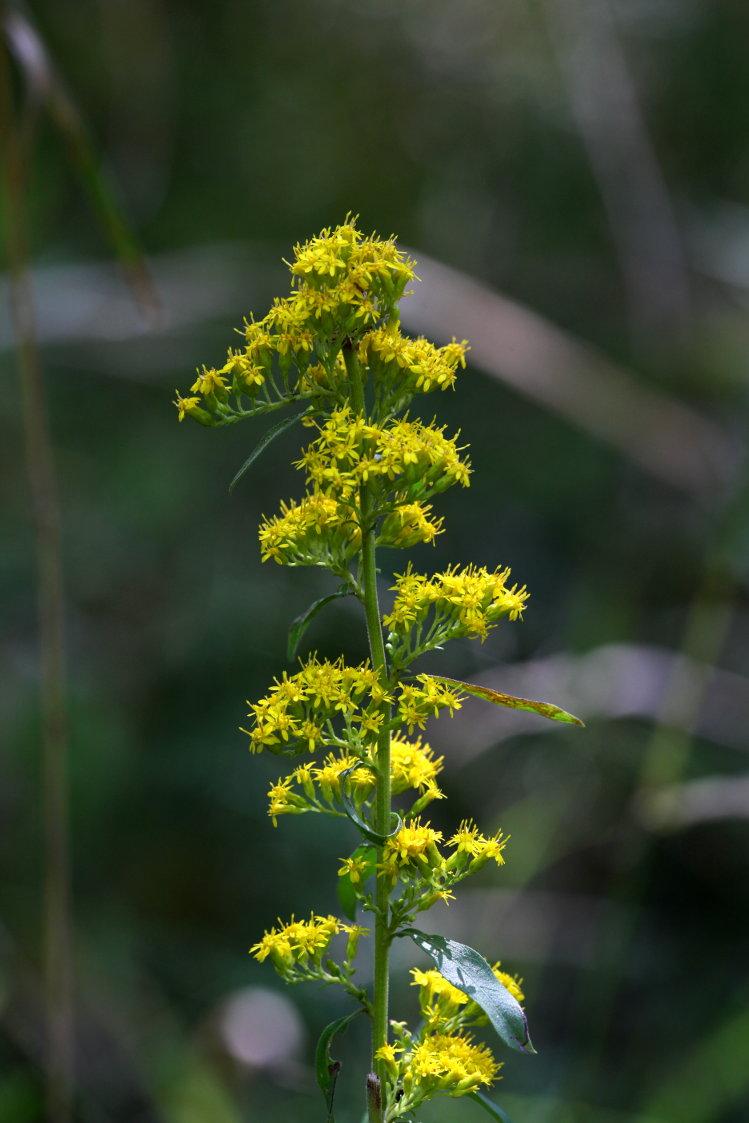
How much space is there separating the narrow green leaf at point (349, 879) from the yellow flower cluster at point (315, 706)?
178mm

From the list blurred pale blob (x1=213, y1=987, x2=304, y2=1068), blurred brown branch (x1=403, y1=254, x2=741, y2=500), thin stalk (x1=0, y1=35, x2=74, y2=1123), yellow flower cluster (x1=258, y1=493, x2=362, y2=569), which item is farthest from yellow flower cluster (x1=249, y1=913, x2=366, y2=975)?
blurred pale blob (x1=213, y1=987, x2=304, y2=1068)

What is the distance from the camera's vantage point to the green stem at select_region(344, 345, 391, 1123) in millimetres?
1423

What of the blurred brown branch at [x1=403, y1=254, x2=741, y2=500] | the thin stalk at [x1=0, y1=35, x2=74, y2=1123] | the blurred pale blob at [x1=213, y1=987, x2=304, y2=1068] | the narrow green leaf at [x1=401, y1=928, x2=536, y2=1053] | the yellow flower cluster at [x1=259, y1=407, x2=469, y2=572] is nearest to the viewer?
the narrow green leaf at [x1=401, y1=928, x2=536, y2=1053]

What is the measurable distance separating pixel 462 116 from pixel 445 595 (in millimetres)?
8994

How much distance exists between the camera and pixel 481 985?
136 centimetres

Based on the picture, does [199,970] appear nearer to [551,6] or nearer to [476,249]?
[476,249]

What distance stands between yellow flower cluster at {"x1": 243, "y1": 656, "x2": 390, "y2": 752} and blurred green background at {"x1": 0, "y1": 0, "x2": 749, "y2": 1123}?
1.59 metres

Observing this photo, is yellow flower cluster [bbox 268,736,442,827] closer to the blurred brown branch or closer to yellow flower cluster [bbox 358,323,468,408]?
yellow flower cluster [bbox 358,323,468,408]

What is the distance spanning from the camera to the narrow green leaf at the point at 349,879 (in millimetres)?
1551

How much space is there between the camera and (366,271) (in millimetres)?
1560

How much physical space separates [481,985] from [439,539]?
6.39 meters

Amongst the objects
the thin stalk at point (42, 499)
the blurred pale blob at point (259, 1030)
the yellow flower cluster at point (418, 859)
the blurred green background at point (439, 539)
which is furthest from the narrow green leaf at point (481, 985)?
the blurred pale blob at point (259, 1030)

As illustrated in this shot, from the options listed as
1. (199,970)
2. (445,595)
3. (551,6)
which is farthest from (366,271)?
(551,6)

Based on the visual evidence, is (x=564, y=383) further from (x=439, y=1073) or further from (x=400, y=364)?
(x=439, y=1073)
